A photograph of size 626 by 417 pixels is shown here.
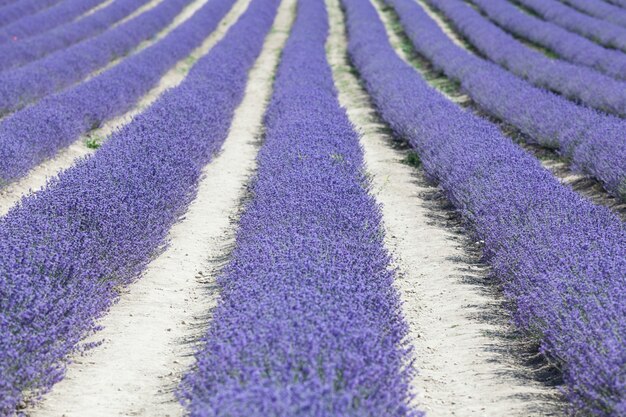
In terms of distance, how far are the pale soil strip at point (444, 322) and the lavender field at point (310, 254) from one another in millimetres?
19

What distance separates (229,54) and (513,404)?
1158 cm

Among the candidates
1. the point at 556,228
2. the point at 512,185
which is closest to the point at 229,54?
the point at 512,185

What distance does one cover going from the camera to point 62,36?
1781cm

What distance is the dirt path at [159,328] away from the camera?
399 cm

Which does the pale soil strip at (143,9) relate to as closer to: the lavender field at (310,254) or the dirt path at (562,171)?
the lavender field at (310,254)

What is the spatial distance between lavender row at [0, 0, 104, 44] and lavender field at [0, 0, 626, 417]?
7.02 meters

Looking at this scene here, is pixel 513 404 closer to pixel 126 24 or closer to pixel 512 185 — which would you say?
pixel 512 185

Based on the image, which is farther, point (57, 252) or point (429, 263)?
point (429, 263)

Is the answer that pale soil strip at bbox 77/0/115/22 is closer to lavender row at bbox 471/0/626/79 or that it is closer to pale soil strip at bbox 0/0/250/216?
pale soil strip at bbox 0/0/250/216

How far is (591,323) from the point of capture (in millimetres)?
3846

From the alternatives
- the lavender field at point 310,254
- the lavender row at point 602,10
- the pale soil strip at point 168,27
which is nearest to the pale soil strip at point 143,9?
the pale soil strip at point 168,27

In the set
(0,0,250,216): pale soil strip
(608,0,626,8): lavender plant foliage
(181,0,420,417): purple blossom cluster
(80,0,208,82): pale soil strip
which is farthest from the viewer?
(608,0,626,8): lavender plant foliage

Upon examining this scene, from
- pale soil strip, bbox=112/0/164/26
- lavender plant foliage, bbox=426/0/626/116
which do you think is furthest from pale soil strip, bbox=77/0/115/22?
lavender plant foliage, bbox=426/0/626/116

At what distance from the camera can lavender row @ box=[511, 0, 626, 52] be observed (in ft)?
56.7
